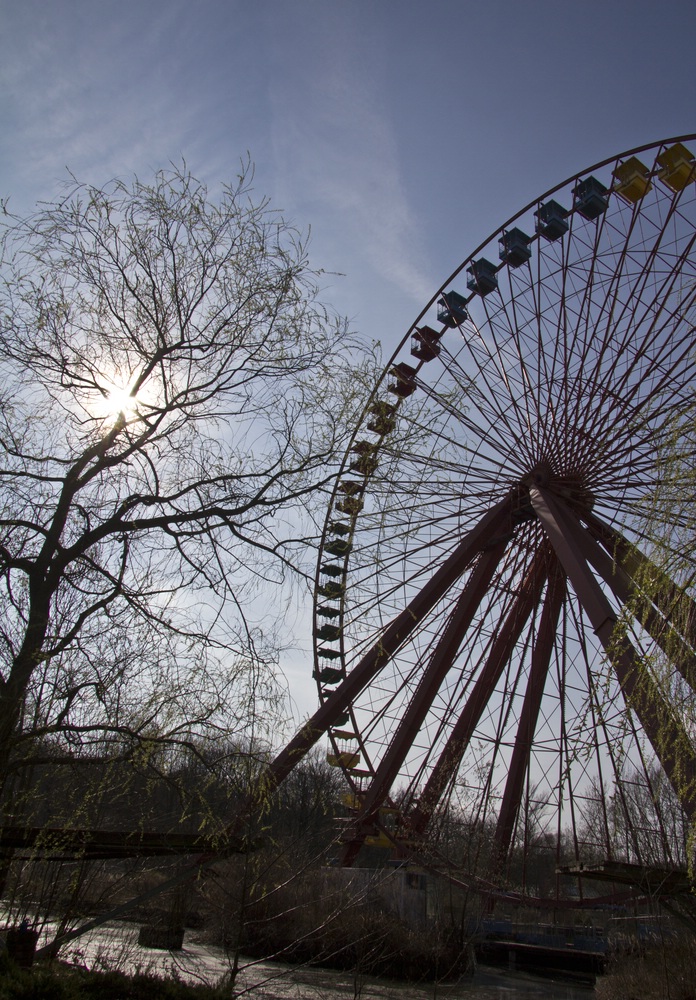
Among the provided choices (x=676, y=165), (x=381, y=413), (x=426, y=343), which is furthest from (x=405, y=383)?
(x=381, y=413)

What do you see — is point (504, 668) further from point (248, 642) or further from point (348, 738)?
point (248, 642)

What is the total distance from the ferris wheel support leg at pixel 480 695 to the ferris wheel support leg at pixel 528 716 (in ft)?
1.38

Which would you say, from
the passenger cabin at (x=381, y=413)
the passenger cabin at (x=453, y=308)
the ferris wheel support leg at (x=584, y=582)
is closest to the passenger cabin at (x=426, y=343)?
the passenger cabin at (x=453, y=308)

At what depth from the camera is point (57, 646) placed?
5500 millimetres

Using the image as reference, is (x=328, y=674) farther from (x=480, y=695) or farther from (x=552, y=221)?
(x=552, y=221)

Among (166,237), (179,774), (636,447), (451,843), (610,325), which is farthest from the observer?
(451,843)

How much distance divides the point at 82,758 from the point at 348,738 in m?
14.7

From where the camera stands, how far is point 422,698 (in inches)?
676

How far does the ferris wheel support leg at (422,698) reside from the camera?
56.6ft

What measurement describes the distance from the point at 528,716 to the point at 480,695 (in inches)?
45.6

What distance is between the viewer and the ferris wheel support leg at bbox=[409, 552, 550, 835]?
1778 centimetres

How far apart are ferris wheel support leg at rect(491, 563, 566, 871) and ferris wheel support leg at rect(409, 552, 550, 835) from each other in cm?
42

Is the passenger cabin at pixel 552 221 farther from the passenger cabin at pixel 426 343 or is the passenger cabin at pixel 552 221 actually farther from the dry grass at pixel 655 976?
the dry grass at pixel 655 976

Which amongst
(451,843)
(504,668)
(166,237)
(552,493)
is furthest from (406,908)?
(166,237)
